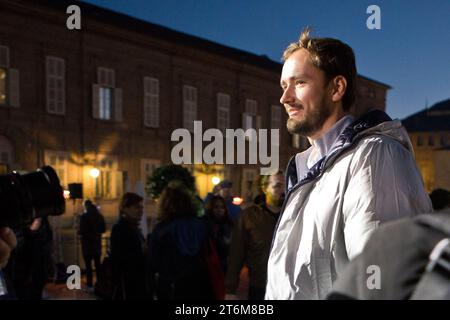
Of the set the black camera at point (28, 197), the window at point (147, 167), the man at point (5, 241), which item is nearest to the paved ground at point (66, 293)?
the black camera at point (28, 197)

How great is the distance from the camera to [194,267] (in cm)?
493

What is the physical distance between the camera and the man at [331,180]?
1.83 m

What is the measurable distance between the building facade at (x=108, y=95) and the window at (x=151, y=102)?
3 cm

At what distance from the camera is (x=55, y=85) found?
17500mm

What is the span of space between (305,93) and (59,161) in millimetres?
16102

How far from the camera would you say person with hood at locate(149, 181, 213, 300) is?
4.91 m

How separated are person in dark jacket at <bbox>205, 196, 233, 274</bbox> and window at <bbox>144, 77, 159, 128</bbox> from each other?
13752 millimetres

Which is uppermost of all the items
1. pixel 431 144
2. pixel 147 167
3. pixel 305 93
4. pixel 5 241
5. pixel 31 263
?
pixel 431 144

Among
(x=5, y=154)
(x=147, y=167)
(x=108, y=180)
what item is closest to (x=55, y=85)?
(x=5, y=154)

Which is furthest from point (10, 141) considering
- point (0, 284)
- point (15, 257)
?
point (0, 284)

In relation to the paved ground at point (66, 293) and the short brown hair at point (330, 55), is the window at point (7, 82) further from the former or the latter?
the short brown hair at point (330, 55)

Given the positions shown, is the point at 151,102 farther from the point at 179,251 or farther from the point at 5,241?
the point at 5,241

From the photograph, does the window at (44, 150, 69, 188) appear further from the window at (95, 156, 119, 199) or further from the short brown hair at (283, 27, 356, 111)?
the short brown hair at (283, 27, 356, 111)
